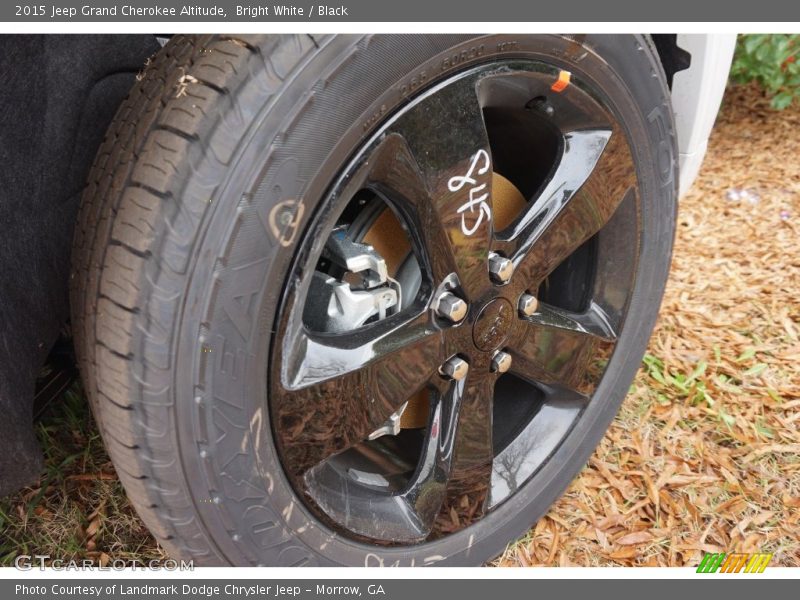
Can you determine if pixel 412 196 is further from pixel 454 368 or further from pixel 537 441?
pixel 537 441

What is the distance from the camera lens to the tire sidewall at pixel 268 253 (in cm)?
118

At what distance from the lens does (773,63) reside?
388 cm

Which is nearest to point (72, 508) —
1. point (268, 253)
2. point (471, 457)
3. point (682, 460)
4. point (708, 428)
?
point (471, 457)

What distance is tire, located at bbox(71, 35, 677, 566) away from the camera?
1.17m

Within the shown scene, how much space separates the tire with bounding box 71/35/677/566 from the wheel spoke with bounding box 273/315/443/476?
0.15 ft

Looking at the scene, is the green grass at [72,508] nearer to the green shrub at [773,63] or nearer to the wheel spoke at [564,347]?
the wheel spoke at [564,347]

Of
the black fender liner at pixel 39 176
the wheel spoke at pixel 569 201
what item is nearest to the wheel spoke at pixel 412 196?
the wheel spoke at pixel 569 201

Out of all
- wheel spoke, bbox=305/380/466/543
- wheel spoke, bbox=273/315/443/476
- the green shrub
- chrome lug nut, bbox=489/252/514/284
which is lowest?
wheel spoke, bbox=305/380/466/543

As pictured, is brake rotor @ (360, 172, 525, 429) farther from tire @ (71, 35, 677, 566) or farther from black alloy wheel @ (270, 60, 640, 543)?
tire @ (71, 35, 677, 566)

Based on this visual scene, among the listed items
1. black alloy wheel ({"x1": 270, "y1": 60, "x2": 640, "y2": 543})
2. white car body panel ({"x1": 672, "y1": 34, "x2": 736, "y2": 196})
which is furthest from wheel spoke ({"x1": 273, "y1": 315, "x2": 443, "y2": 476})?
white car body panel ({"x1": 672, "y1": 34, "x2": 736, "y2": 196})

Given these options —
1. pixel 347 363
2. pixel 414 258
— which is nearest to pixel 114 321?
pixel 347 363

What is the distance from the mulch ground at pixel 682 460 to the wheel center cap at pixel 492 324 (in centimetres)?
64

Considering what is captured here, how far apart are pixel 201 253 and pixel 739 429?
74.5 inches

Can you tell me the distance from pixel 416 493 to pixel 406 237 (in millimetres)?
548
